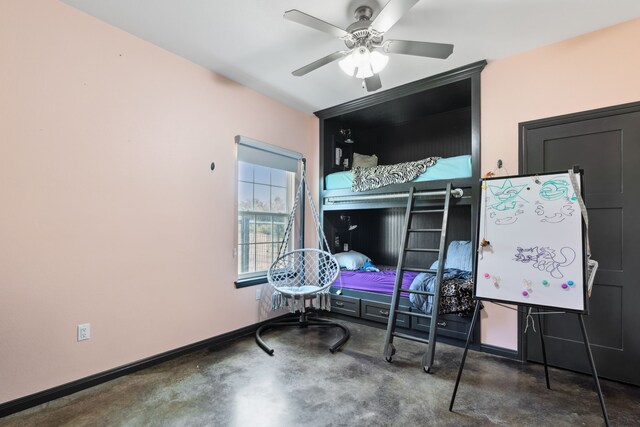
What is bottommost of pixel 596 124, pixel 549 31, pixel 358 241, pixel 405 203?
pixel 358 241

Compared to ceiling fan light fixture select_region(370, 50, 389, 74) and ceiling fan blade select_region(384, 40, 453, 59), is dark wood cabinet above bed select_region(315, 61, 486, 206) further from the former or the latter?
ceiling fan light fixture select_region(370, 50, 389, 74)

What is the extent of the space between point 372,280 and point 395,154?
1966 mm

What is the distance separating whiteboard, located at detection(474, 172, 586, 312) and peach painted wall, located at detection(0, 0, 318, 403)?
233 cm

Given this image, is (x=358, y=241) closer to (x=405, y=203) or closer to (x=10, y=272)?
(x=405, y=203)

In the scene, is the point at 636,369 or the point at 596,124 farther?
the point at 596,124

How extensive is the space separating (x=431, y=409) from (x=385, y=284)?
1563mm

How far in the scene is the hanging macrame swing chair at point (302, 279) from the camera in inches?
123

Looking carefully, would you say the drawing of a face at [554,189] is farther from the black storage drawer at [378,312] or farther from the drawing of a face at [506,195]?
the black storage drawer at [378,312]

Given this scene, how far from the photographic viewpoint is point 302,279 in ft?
12.3

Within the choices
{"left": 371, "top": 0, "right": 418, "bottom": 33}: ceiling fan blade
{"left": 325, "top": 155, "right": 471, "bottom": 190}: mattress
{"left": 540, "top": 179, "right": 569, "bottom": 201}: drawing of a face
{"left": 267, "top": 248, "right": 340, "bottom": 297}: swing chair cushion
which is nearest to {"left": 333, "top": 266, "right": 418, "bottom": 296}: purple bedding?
{"left": 267, "top": 248, "right": 340, "bottom": 297}: swing chair cushion

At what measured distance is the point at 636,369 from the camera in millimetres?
2238

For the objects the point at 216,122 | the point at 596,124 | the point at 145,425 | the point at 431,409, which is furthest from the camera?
the point at 216,122

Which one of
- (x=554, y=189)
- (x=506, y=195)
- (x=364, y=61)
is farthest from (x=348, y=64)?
(x=554, y=189)

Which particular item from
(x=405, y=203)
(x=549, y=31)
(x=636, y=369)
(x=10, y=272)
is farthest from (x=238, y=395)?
(x=549, y=31)
